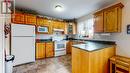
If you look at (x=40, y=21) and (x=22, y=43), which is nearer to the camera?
(x=22, y=43)

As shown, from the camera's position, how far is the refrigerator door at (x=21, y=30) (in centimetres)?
330

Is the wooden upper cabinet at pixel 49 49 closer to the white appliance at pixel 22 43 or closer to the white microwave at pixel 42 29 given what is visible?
the white microwave at pixel 42 29

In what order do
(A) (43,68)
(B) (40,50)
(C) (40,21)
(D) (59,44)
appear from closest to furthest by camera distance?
(A) (43,68)
(B) (40,50)
(C) (40,21)
(D) (59,44)

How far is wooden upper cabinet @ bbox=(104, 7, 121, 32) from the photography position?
2.66 m

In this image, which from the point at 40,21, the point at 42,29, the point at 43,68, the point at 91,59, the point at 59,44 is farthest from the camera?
the point at 59,44

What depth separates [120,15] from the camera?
106 inches

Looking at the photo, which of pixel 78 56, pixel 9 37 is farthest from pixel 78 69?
pixel 9 37

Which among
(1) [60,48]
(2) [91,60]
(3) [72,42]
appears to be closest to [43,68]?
(2) [91,60]

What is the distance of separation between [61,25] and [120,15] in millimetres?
3298

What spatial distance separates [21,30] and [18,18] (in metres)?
0.52

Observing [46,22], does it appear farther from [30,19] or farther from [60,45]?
[60,45]

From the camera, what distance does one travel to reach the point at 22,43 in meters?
3.50

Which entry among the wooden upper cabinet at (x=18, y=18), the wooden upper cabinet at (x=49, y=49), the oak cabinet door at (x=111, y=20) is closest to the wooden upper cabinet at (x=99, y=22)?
the oak cabinet door at (x=111, y=20)

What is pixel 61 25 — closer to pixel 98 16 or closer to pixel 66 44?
pixel 66 44
